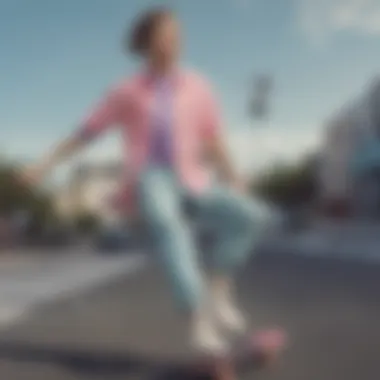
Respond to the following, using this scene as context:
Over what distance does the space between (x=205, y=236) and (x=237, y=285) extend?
120 mm

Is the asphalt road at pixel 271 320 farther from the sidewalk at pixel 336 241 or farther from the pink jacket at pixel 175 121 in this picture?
the pink jacket at pixel 175 121

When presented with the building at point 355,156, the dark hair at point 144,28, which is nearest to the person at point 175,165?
the dark hair at point 144,28

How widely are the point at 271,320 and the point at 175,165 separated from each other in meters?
0.33

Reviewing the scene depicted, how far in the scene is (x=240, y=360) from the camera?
433 cm

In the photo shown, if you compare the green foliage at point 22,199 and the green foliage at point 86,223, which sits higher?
the green foliage at point 22,199

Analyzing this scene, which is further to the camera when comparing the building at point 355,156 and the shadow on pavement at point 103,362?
the shadow on pavement at point 103,362

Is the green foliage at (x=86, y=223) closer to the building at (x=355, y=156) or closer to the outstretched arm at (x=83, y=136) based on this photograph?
the outstretched arm at (x=83, y=136)

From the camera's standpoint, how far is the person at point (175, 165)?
4293 mm

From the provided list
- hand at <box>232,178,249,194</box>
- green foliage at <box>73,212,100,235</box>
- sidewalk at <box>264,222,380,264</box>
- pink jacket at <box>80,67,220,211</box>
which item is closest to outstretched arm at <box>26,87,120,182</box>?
pink jacket at <box>80,67,220,211</box>

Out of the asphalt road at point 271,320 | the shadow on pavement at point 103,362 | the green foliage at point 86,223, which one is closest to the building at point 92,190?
the green foliage at point 86,223

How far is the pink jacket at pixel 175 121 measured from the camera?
4293mm

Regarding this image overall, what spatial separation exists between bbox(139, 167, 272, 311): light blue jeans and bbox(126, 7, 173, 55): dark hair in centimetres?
22

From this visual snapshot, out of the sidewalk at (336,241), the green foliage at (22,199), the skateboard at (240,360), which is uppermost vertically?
the green foliage at (22,199)

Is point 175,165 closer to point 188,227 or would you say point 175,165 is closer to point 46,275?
point 188,227
